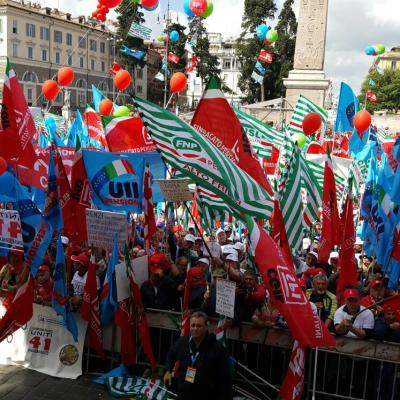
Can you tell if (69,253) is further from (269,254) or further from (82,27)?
(82,27)

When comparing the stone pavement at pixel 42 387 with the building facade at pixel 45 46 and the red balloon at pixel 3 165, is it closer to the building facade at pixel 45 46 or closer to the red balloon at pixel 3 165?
the red balloon at pixel 3 165

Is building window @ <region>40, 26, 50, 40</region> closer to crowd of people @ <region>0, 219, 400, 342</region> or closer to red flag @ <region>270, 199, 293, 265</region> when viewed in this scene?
crowd of people @ <region>0, 219, 400, 342</region>

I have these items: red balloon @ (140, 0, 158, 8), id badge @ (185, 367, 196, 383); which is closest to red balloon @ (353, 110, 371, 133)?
red balloon @ (140, 0, 158, 8)

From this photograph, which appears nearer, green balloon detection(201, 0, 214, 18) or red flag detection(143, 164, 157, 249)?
red flag detection(143, 164, 157, 249)

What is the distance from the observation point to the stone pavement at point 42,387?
5.93 metres

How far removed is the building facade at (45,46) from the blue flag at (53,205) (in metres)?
55.5

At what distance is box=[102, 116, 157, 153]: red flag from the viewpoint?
9.99 meters

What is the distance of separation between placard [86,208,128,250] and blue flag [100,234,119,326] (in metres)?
0.08

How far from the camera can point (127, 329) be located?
625cm

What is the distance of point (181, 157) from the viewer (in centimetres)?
625

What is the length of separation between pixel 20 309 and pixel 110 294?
103cm

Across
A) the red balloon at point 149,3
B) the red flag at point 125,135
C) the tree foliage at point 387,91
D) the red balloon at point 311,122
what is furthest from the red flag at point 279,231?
the tree foliage at point 387,91

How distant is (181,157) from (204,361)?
2.57m

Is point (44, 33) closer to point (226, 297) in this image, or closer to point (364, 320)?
point (226, 297)
